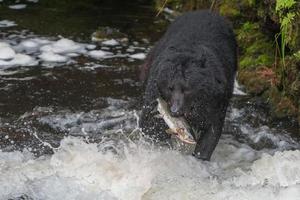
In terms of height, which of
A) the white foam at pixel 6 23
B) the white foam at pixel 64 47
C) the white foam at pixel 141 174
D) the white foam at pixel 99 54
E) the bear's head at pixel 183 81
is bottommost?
the white foam at pixel 141 174

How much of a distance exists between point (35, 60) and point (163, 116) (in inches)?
136

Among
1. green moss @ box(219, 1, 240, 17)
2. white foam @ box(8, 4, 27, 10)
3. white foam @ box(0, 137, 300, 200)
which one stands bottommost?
white foam @ box(0, 137, 300, 200)

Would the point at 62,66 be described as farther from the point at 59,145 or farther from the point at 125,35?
the point at 59,145

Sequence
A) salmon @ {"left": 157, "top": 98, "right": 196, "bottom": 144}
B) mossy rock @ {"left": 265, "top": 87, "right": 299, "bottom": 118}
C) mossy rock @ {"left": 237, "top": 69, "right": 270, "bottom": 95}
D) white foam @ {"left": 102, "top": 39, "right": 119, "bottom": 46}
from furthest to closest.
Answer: white foam @ {"left": 102, "top": 39, "right": 119, "bottom": 46} < mossy rock @ {"left": 237, "top": 69, "right": 270, "bottom": 95} < mossy rock @ {"left": 265, "top": 87, "right": 299, "bottom": 118} < salmon @ {"left": 157, "top": 98, "right": 196, "bottom": 144}

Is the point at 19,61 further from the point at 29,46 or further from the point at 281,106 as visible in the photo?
the point at 281,106

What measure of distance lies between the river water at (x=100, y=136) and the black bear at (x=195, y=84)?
1.04ft

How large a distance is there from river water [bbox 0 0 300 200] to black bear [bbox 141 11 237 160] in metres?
0.32

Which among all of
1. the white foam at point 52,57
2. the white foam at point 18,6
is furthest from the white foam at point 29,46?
the white foam at point 18,6

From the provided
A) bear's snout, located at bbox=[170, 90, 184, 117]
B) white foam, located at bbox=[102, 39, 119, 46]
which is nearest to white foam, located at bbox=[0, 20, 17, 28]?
white foam, located at bbox=[102, 39, 119, 46]

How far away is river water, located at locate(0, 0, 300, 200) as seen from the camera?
5.32 metres

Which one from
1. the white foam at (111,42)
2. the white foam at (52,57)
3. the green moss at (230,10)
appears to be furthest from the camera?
the white foam at (111,42)

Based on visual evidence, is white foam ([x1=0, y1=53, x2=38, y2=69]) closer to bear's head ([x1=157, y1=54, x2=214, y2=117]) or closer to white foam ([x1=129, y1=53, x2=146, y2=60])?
white foam ([x1=129, y1=53, x2=146, y2=60])

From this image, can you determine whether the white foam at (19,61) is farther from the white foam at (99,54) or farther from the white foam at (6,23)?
the white foam at (6,23)

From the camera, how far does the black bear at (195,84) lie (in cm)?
530
